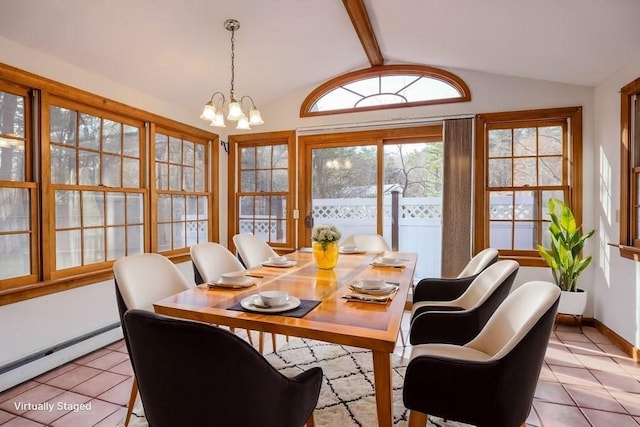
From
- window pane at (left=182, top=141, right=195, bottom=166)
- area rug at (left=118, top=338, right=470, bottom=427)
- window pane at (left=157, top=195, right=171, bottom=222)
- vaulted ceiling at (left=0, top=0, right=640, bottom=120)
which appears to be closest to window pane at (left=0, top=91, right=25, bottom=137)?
vaulted ceiling at (left=0, top=0, right=640, bottom=120)

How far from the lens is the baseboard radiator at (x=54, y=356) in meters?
2.29

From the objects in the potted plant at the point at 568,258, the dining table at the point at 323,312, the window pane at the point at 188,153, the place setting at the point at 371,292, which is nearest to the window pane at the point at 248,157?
the window pane at the point at 188,153

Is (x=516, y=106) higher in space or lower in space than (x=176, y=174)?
higher

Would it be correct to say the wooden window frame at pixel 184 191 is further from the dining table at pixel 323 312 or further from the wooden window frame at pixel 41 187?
the dining table at pixel 323 312

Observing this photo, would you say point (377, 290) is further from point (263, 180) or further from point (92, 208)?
point (263, 180)

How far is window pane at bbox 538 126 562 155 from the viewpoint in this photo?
141 inches

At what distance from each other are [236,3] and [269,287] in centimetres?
213

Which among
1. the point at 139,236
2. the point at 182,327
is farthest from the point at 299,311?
the point at 139,236

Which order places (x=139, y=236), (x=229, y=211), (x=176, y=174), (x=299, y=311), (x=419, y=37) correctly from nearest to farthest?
(x=299, y=311)
(x=419, y=37)
(x=139, y=236)
(x=176, y=174)
(x=229, y=211)

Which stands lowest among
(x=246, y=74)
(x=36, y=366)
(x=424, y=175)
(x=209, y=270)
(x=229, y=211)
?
(x=36, y=366)

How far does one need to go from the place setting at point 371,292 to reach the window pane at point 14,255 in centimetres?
235

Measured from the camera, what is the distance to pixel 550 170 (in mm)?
3607

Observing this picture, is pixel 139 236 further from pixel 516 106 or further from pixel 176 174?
pixel 516 106

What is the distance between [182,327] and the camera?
3.05 ft
